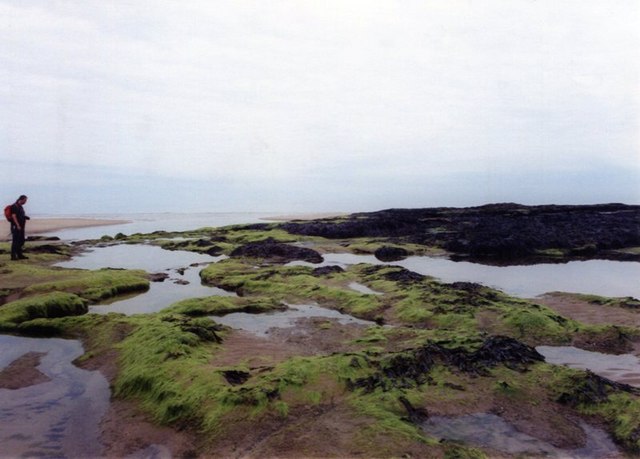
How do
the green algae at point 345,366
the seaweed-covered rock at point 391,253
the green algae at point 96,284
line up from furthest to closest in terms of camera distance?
the seaweed-covered rock at point 391,253 → the green algae at point 96,284 → the green algae at point 345,366

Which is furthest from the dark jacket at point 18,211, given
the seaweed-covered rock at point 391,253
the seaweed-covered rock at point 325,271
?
the seaweed-covered rock at point 391,253

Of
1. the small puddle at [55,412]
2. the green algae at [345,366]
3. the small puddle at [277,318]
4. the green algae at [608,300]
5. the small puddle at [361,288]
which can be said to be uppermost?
the green algae at [608,300]

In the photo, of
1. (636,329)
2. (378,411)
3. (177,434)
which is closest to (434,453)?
(378,411)

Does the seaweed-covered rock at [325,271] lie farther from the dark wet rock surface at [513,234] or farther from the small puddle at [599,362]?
the dark wet rock surface at [513,234]

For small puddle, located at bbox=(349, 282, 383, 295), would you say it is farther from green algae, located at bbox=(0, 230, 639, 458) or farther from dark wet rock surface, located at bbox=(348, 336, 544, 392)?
dark wet rock surface, located at bbox=(348, 336, 544, 392)

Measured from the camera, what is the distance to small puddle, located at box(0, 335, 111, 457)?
7328 mm

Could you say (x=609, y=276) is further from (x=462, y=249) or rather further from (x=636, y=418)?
(x=636, y=418)

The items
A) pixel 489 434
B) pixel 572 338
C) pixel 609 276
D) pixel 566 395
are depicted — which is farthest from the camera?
pixel 609 276

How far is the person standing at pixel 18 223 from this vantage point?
73.3 ft

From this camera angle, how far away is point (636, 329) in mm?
12750

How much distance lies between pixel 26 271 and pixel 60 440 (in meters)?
16.9

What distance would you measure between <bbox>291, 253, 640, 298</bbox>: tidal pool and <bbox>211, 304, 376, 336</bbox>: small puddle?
8.14m

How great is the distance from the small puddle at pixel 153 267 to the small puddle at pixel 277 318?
3.39 metres

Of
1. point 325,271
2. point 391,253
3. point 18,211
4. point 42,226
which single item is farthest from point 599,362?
point 42,226
